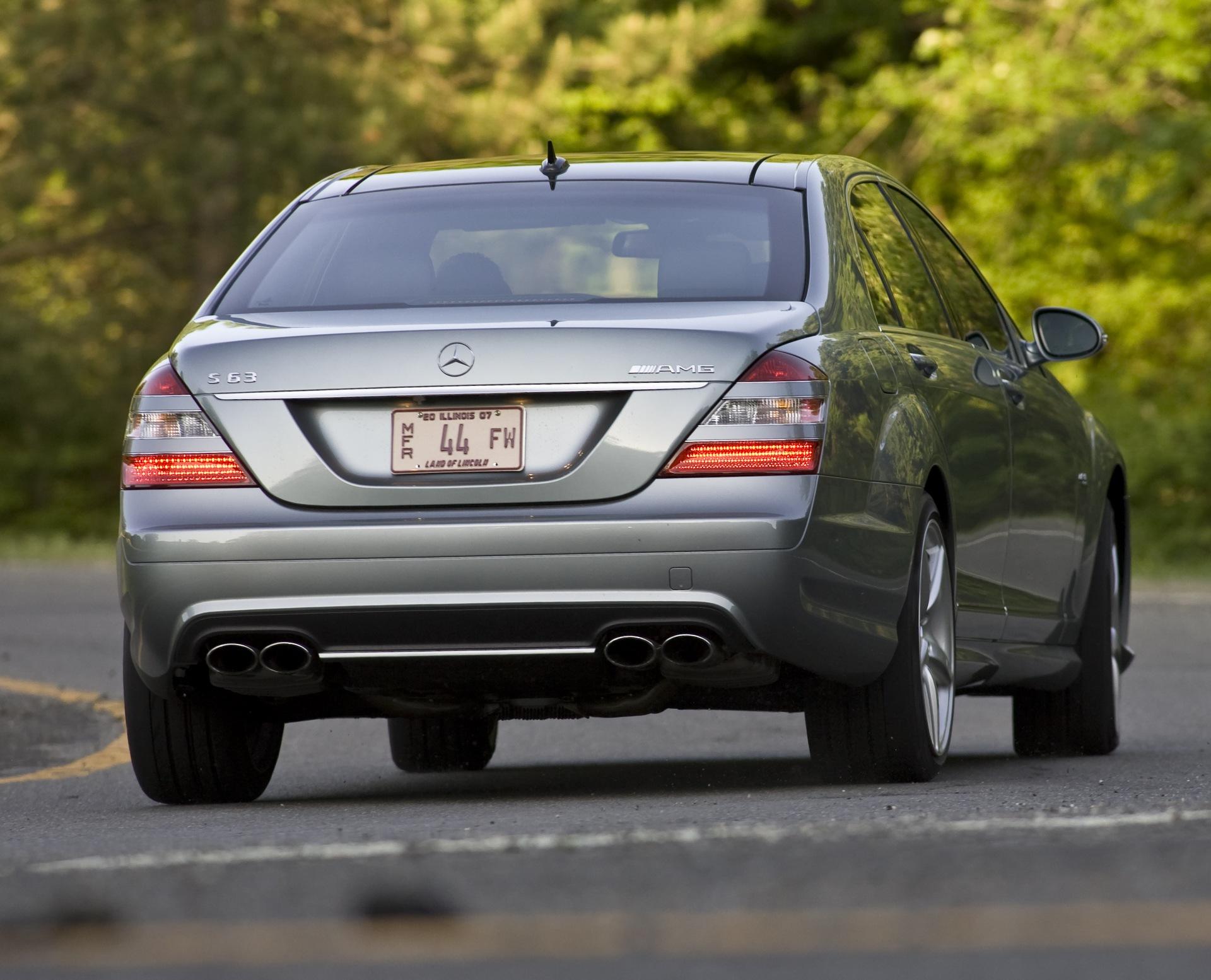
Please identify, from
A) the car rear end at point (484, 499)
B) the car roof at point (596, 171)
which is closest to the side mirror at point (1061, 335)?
the car roof at point (596, 171)

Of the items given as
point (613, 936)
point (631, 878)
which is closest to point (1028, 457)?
point (631, 878)

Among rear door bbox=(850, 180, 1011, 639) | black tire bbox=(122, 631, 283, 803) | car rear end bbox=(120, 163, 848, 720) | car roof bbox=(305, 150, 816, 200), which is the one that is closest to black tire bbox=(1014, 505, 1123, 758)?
rear door bbox=(850, 180, 1011, 639)

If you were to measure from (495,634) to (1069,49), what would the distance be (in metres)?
23.8

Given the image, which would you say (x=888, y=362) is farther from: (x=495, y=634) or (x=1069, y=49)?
(x=1069, y=49)

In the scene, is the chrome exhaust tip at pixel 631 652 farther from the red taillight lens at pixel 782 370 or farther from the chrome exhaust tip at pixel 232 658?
the chrome exhaust tip at pixel 232 658

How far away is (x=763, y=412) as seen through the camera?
579 centimetres

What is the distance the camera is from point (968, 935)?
370cm

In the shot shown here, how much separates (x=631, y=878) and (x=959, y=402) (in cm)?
289

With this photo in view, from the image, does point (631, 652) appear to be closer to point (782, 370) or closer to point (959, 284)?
point (782, 370)

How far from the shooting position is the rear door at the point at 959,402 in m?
6.75

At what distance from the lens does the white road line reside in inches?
184

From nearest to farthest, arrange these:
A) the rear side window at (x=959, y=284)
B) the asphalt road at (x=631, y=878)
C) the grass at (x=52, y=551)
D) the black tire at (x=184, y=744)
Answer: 1. the asphalt road at (x=631, y=878)
2. the black tire at (x=184, y=744)
3. the rear side window at (x=959, y=284)
4. the grass at (x=52, y=551)

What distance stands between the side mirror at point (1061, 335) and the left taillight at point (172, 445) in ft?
9.87

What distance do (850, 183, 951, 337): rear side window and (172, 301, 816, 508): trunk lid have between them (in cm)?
92
